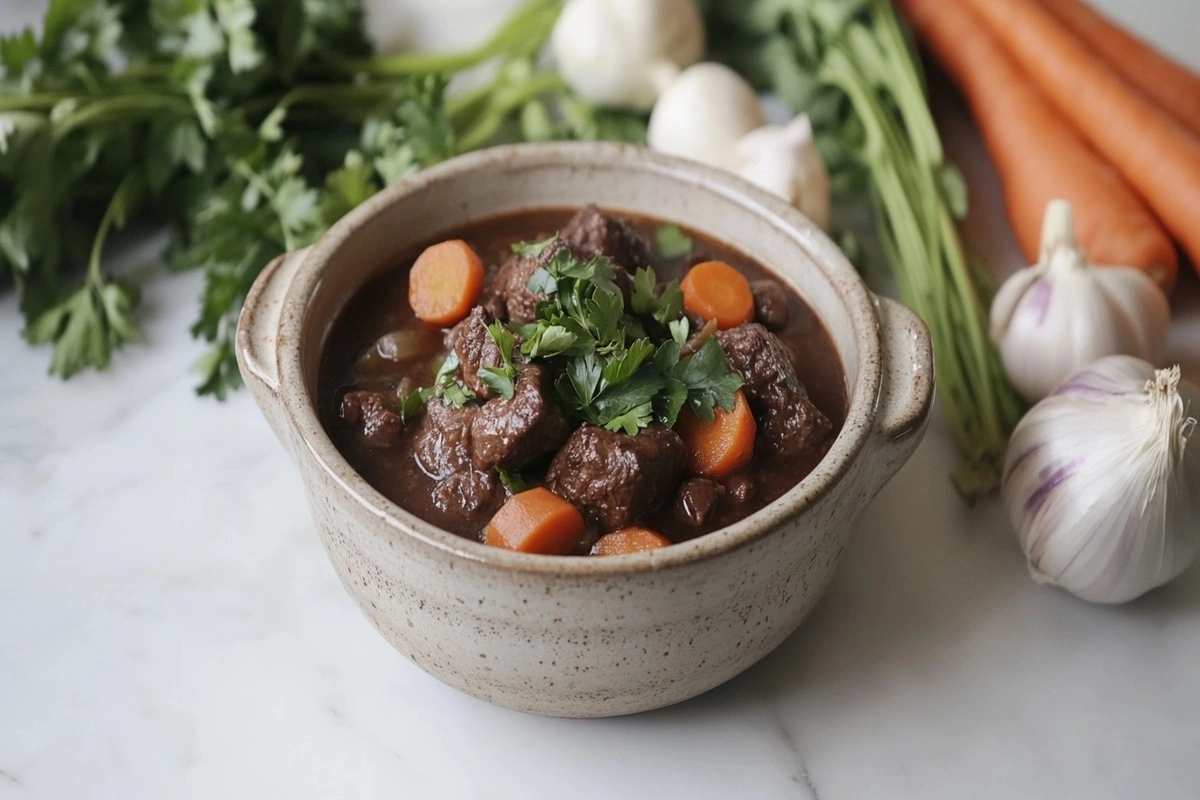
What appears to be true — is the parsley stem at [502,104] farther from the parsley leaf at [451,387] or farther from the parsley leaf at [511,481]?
the parsley leaf at [511,481]

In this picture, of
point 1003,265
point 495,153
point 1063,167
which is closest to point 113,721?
point 495,153

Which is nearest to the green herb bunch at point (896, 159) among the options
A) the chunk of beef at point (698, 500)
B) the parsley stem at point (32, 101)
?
the chunk of beef at point (698, 500)

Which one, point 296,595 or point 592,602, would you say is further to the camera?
point 296,595

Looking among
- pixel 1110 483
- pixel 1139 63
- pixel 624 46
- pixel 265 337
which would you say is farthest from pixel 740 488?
pixel 1139 63

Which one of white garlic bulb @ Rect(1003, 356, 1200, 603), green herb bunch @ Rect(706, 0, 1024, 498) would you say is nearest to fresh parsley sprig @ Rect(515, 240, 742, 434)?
white garlic bulb @ Rect(1003, 356, 1200, 603)

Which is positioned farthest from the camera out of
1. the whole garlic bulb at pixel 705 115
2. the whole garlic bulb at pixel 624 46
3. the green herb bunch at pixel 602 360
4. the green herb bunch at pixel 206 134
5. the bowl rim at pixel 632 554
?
the whole garlic bulb at pixel 624 46

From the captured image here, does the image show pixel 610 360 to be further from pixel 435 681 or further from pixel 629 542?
pixel 435 681

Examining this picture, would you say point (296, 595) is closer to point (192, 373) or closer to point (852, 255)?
point (192, 373)
